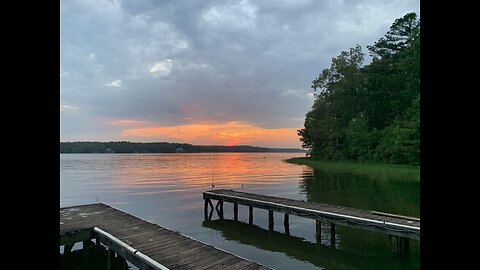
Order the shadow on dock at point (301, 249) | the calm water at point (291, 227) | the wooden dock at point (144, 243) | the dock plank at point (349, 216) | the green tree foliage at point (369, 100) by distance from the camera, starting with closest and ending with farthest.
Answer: the wooden dock at point (144, 243), the dock plank at point (349, 216), the shadow on dock at point (301, 249), the calm water at point (291, 227), the green tree foliage at point (369, 100)

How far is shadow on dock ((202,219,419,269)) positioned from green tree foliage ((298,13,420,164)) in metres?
30.8

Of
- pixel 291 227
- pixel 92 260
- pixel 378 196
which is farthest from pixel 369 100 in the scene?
pixel 92 260

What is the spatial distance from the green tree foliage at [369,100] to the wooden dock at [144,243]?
1432 inches

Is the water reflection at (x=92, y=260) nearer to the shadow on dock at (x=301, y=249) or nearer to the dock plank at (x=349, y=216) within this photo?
the shadow on dock at (x=301, y=249)

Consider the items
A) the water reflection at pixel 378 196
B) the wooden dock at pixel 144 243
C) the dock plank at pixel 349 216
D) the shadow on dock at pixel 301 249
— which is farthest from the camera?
the water reflection at pixel 378 196

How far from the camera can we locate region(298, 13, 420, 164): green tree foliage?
45.5 metres

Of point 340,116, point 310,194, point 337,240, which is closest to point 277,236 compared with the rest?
point 337,240

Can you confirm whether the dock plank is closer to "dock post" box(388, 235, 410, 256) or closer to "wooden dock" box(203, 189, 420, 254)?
"wooden dock" box(203, 189, 420, 254)

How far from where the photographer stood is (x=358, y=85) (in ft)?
194

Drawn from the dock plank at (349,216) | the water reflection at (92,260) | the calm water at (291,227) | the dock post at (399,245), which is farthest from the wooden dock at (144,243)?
the dock post at (399,245)

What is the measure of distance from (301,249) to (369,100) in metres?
51.3

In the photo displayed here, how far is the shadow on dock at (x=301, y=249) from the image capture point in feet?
33.2
